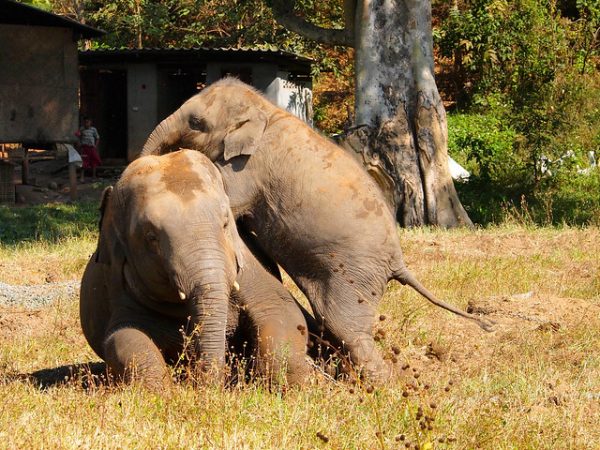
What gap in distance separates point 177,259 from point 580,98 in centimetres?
1638

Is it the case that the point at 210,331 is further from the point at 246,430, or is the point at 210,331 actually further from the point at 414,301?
the point at 414,301

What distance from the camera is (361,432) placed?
234 inches

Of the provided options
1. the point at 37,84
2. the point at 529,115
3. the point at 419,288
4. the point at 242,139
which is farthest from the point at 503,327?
the point at 37,84

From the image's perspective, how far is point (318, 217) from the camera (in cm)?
830

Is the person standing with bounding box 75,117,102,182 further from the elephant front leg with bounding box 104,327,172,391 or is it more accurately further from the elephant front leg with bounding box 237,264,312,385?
the elephant front leg with bounding box 104,327,172,391

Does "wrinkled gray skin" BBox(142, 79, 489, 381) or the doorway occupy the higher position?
"wrinkled gray skin" BBox(142, 79, 489, 381)

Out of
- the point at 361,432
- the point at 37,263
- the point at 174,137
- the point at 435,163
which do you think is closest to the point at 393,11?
the point at 435,163

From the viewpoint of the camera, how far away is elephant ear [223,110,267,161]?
8.49 m

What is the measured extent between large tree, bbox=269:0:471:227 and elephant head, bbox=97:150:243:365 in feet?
37.1

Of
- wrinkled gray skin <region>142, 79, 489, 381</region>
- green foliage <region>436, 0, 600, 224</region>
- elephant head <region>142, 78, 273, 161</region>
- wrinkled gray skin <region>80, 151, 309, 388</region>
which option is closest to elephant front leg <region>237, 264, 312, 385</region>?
wrinkled gray skin <region>80, 151, 309, 388</region>

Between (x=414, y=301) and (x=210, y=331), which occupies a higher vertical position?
(x=210, y=331)

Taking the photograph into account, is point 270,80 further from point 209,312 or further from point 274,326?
point 209,312

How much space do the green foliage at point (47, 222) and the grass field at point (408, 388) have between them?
111 inches

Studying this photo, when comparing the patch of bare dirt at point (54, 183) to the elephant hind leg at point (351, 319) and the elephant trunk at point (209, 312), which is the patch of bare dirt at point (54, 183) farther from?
the elephant trunk at point (209, 312)
